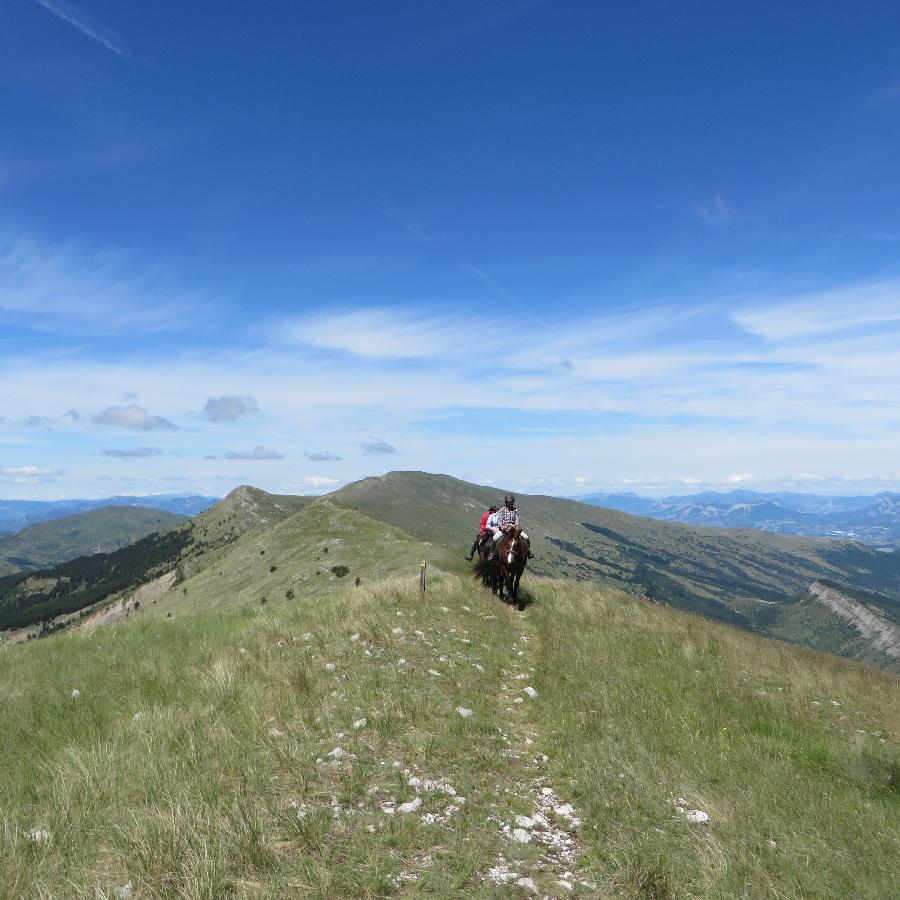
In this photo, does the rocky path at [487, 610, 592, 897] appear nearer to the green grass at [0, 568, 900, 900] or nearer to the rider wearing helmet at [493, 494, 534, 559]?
the green grass at [0, 568, 900, 900]

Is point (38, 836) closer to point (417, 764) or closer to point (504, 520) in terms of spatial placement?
point (417, 764)

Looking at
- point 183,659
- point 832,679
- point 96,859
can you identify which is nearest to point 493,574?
point 832,679

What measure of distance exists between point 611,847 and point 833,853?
2722 millimetres

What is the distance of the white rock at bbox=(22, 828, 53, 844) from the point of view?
5809 millimetres

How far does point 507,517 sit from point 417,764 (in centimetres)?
1841

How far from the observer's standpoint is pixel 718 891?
5.77 metres

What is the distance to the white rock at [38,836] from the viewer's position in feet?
19.1

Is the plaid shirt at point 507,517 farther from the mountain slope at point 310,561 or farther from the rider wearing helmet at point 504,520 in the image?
the mountain slope at point 310,561

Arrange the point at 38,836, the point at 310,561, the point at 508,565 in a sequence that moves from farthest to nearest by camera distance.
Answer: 1. the point at 310,561
2. the point at 508,565
3. the point at 38,836

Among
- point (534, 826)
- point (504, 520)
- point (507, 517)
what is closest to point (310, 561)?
point (504, 520)

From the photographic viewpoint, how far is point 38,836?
5.86 metres

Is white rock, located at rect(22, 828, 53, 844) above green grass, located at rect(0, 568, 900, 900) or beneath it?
above

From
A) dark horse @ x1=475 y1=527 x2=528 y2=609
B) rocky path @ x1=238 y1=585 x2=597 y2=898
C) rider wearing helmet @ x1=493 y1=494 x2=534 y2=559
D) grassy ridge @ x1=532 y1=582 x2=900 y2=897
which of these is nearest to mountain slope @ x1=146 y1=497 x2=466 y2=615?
rider wearing helmet @ x1=493 y1=494 x2=534 y2=559

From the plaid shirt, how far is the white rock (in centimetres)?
2103
